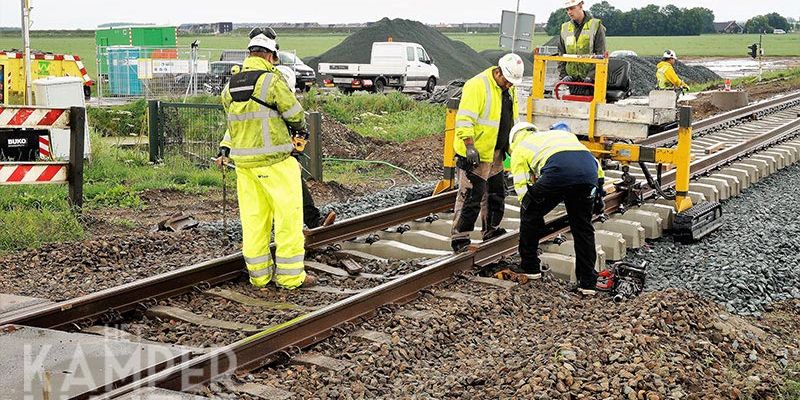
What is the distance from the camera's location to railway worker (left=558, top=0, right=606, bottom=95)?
1116 centimetres

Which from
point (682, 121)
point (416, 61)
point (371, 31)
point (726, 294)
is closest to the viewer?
point (726, 294)

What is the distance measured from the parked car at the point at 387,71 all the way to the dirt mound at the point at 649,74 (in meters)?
7.54

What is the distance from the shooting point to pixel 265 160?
7449mm

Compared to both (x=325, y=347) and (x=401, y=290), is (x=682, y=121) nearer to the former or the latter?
(x=401, y=290)

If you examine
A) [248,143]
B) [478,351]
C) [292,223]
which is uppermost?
[248,143]

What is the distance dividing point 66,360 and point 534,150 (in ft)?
13.0

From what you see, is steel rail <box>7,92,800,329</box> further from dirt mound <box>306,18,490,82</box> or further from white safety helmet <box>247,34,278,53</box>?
dirt mound <box>306,18,490,82</box>

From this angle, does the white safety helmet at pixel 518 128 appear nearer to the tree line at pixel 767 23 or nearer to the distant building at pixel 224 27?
the distant building at pixel 224 27

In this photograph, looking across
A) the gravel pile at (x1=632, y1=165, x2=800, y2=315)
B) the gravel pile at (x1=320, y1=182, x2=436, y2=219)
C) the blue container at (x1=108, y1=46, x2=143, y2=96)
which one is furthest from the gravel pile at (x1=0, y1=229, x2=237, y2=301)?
the blue container at (x1=108, y1=46, x2=143, y2=96)

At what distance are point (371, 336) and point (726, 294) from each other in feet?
10.9

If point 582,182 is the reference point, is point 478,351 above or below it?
below

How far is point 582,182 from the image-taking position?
24.5 ft

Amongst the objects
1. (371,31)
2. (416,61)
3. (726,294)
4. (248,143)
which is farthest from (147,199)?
(371,31)

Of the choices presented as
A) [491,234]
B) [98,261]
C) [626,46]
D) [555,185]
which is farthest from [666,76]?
[626,46]
